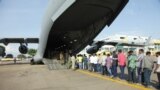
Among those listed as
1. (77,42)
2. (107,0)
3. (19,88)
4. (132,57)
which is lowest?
(19,88)

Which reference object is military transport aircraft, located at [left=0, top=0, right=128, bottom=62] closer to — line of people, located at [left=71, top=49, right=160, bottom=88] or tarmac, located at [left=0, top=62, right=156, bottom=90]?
line of people, located at [left=71, top=49, right=160, bottom=88]

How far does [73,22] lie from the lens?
915 inches

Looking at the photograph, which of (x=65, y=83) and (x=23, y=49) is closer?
(x=65, y=83)

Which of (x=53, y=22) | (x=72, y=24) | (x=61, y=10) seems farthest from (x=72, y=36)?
(x=61, y=10)

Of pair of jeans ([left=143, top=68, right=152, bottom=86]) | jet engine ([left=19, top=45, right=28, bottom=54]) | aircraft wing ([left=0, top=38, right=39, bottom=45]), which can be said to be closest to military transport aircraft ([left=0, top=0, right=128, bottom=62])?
jet engine ([left=19, top=45, right=28, bottom=54])

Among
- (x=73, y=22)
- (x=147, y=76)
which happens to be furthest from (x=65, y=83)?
(x=73, y=22)

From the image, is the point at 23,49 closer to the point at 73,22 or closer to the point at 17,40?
the point at 17,40

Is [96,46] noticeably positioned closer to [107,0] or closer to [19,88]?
[107,0]

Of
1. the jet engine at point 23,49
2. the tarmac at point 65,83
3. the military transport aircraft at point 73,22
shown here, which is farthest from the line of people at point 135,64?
the jet engine at point 23,49

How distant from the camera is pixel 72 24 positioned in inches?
939

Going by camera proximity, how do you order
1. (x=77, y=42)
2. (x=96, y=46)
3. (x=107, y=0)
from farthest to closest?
(x=96, y=46)
(x=77, y=42)
(x=107, y=0)

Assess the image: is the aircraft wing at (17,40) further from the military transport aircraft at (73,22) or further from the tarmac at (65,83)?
the tarmac at (65,83)

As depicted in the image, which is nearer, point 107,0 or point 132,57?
point 132,57

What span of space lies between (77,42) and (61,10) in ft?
30.4
